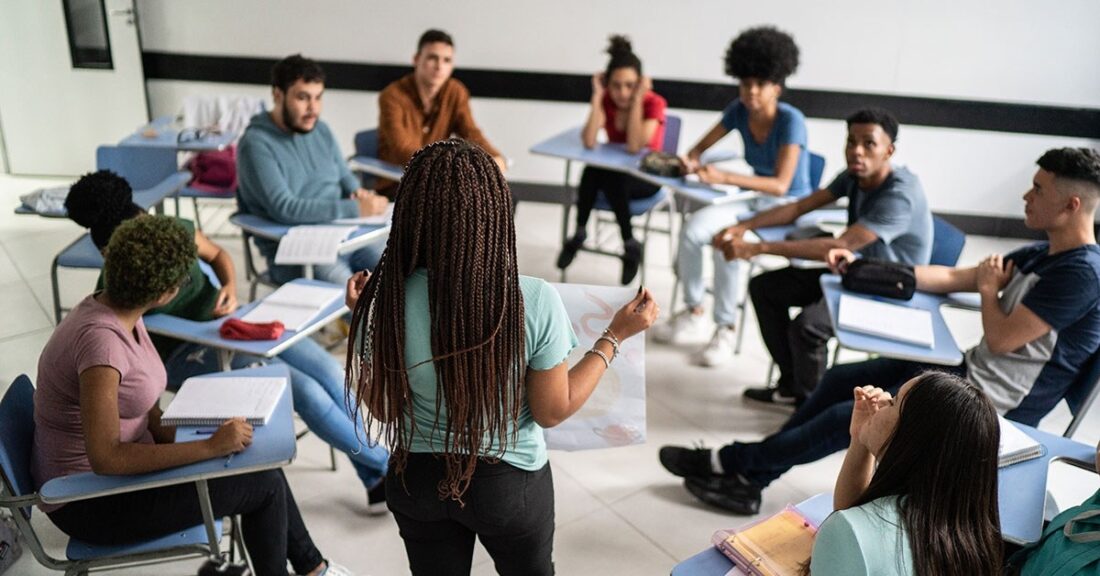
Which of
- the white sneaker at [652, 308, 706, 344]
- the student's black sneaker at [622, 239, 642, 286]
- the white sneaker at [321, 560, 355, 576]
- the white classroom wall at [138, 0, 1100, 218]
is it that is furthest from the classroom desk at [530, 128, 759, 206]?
the white sneaker at [321, 560, 355, 576]

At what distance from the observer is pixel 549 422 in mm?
1595

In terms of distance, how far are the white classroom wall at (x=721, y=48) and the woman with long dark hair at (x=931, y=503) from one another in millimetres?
4263

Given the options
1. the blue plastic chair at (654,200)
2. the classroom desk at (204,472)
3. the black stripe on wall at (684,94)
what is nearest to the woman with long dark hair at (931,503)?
the classroom desk at (204,472)

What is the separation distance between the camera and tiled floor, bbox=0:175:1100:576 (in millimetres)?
2705

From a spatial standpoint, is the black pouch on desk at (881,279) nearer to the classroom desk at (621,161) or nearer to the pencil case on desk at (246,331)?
the classroom desk at (621,161)

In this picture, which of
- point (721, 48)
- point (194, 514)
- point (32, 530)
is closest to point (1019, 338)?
point (194, 514)

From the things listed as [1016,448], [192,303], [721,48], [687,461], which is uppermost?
[721,48]

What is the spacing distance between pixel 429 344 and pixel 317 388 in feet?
4.57

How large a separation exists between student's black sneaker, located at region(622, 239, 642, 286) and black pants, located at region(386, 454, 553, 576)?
2.94m

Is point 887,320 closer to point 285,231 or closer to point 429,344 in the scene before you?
point 429,344

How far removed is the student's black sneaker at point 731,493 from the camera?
9.41ft

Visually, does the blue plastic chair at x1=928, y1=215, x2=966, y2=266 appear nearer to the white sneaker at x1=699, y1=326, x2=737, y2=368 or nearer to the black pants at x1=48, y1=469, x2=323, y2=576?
the white sneaker at x1=699, y1=326, x2=737, y2=368

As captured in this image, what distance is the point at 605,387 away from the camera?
6.82ft

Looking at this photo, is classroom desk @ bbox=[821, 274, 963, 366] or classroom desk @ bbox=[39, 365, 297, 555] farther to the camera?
classroom desk @ bbox=[821, 274, 963, 366]
